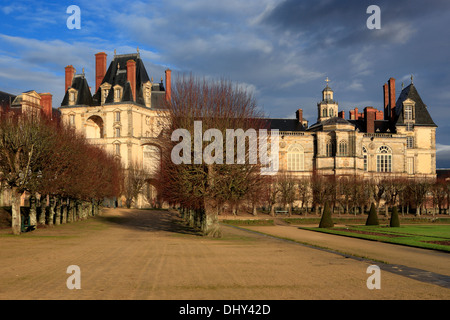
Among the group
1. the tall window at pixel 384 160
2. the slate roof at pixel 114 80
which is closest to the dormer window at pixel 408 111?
the tall window at pixel 384 160

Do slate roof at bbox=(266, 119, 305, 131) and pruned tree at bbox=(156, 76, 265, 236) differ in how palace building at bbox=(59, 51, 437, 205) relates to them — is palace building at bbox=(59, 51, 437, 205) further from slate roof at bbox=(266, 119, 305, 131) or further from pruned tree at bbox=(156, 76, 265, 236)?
pruned tree at bbox=(156, 76, 265, 236)

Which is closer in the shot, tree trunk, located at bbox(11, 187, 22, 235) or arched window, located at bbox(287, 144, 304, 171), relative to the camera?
tree trunk, located at bbox(11, 187, 22, 235)

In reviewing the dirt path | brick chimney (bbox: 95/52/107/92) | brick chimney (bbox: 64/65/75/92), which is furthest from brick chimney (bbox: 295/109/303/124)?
the dirt path

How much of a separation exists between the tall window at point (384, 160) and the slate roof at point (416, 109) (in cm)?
654

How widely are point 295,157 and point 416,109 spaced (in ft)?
81.2

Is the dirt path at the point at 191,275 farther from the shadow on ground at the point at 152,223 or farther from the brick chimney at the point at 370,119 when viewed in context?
the brick chimney at the point at 370,119

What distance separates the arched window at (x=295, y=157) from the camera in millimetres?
72750

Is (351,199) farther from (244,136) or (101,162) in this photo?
(244,136)

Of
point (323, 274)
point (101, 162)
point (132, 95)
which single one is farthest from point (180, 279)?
point (132, 95)

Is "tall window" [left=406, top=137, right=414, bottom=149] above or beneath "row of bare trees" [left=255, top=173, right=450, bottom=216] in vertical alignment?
above

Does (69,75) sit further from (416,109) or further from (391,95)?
(416,109)

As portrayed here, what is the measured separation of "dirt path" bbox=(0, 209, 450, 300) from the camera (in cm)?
961

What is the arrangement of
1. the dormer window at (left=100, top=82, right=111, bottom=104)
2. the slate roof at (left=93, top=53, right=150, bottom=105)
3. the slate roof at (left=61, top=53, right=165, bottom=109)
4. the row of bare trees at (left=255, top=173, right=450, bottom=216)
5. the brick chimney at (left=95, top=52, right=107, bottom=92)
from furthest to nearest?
the brick chimney at (left=95, top=52, right=107, bottom=92) → the slate roof at (left=61, top=53, right=165, bottom=109) → the slate roof at (left=93, top=53, right=150, bottom=105) → the dormer window at (left=100, top=82, right=111, bottom=104) → the row of bare trees at (left=255, top=173, right=450, bottom=216)

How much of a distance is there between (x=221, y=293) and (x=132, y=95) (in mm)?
61245
